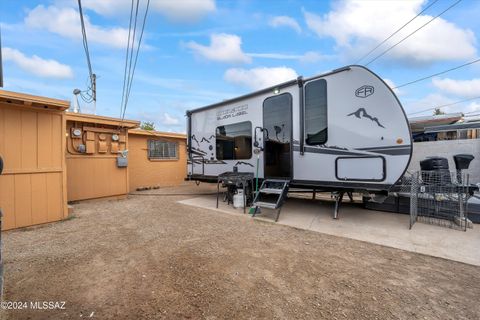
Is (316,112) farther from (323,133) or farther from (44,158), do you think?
(44,158)

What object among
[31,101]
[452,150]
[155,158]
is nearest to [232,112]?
[31,101]

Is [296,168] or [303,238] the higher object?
[296,168]

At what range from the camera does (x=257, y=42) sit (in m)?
10.9

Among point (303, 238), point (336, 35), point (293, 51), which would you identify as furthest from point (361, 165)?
point (336, 35)

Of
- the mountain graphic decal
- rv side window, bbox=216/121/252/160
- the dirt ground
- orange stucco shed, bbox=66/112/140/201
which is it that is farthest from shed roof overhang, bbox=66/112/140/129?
the mountain graphic decal

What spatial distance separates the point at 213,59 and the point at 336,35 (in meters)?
7.50

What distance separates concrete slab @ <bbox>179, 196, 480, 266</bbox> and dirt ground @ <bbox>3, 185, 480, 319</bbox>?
0.92 feet

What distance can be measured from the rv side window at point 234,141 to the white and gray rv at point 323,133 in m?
0.03

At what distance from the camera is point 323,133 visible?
471 cm

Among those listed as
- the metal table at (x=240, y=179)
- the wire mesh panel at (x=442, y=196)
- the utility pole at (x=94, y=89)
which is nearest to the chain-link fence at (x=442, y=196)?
the wire mesh panel at (x=442, y=196)

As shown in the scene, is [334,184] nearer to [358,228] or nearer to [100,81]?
[358,228]

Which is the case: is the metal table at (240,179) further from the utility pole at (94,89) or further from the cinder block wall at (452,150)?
the utility pole at (94,89)

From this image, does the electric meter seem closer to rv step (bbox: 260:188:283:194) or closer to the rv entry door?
the rv entry door

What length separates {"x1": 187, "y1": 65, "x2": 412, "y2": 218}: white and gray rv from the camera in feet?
13.3
